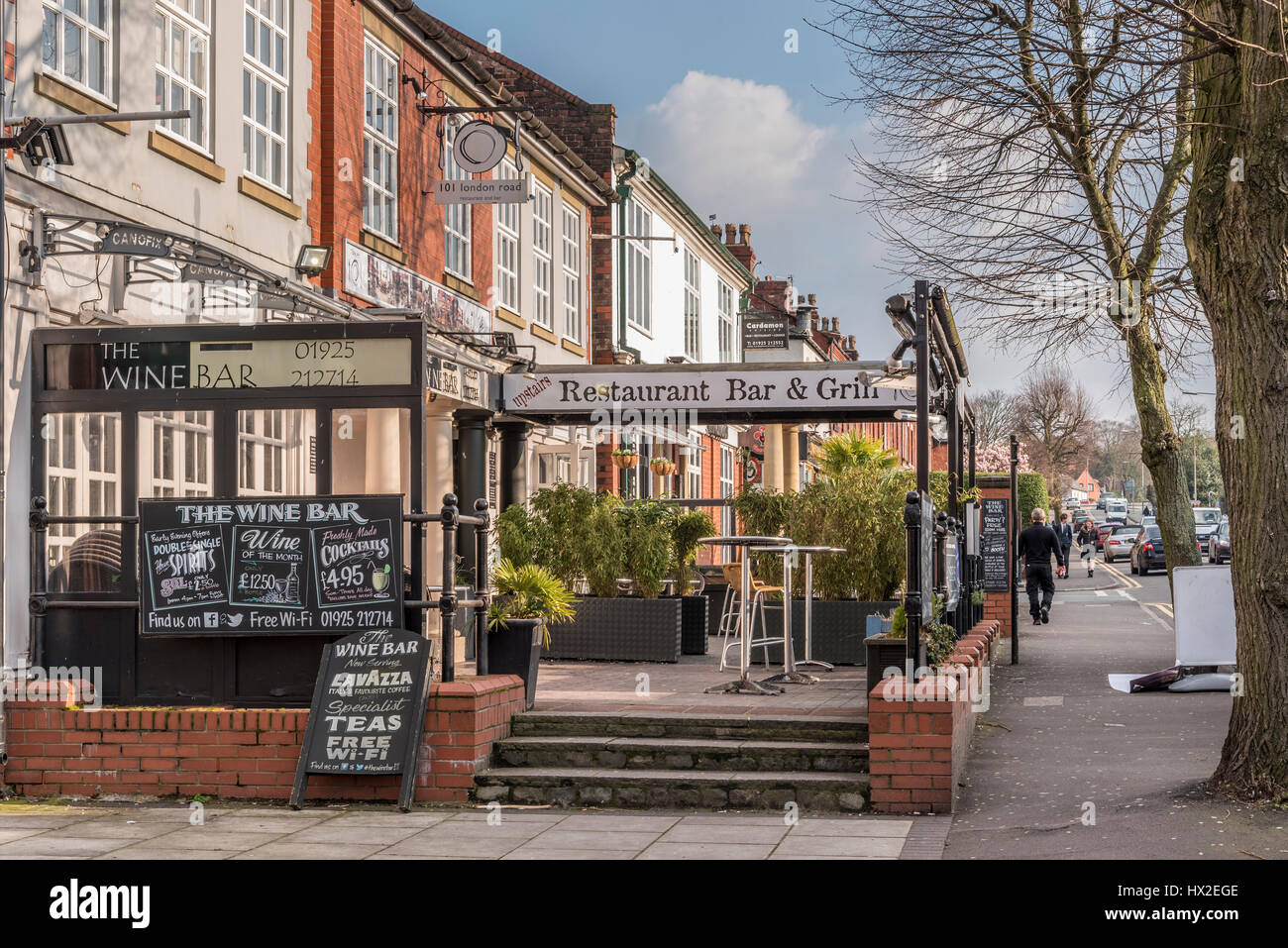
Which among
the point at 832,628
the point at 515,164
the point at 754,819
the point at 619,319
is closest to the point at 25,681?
the point at 754,819

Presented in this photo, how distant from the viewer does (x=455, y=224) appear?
768 inches

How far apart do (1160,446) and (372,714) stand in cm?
1144

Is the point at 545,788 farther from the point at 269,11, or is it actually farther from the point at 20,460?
the point at 269,11

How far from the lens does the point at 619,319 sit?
91.9 ft

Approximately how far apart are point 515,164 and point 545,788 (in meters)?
13.5

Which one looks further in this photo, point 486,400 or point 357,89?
point 486,400

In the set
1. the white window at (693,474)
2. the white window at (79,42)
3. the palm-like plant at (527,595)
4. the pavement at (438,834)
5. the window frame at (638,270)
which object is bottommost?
the pavement at (438,834)

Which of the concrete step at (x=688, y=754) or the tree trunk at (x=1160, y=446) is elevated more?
the tree trunk at (x=1160, y=446)

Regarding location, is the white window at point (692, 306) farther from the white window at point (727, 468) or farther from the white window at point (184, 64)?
the white window at point (184, 64)

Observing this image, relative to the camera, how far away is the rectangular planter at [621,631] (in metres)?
14.6

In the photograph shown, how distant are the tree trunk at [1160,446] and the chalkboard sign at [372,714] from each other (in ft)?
35.6

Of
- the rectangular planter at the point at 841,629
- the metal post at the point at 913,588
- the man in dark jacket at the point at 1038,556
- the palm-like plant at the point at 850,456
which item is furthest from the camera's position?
the man in dark jacket at the point at 1038,556

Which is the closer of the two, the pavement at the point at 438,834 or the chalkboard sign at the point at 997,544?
the pavement at the point at 438,834

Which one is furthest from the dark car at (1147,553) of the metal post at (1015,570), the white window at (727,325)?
the metal post at (1015,570)
